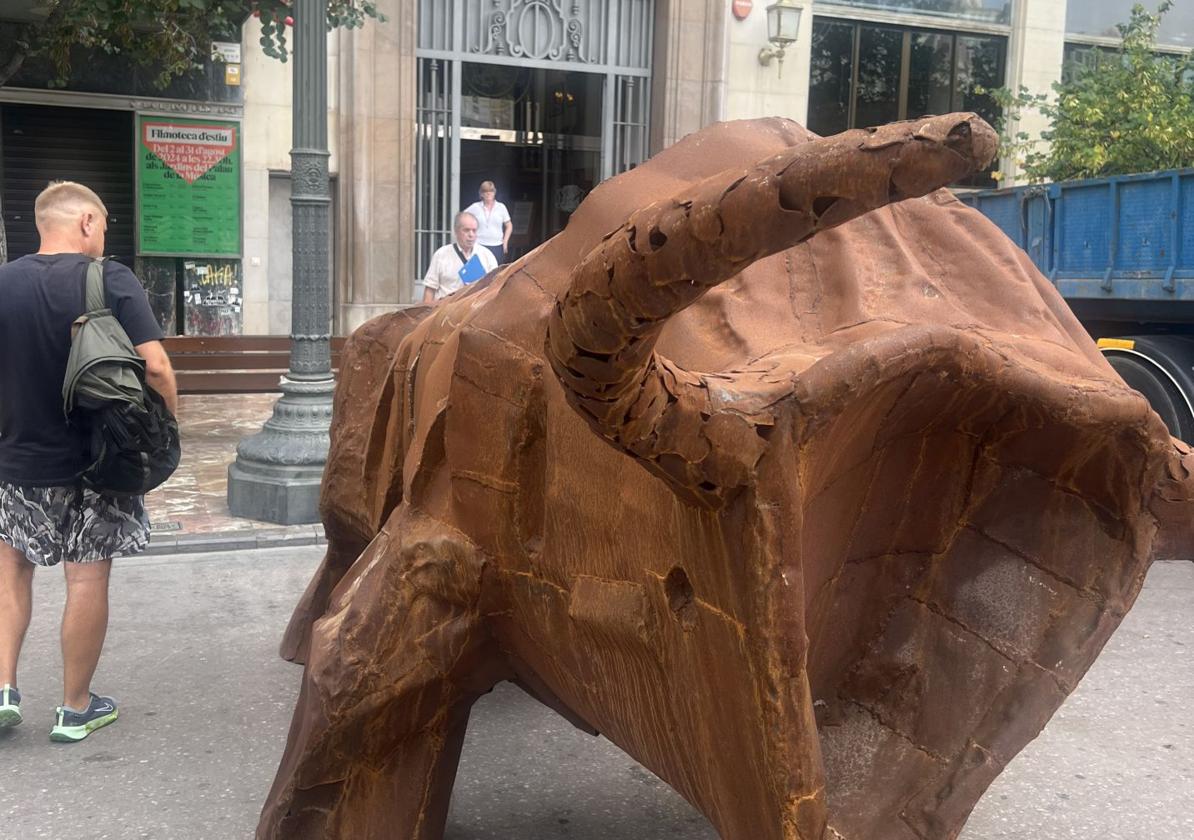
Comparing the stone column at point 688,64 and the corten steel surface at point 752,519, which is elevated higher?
the stone column at point 688,64

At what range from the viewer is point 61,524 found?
169 inches

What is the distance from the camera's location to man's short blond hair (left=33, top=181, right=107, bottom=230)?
438 centimetres

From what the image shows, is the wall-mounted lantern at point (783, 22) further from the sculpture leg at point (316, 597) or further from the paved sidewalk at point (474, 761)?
the sculpture leg at point (316, 597)

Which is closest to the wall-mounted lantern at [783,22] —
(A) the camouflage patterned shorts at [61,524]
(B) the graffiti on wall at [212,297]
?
(B) the graffiti on wall at [212,297]

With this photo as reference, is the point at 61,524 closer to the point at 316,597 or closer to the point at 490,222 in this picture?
the point at 316,597

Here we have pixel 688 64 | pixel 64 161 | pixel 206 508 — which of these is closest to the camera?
pixel 206 508

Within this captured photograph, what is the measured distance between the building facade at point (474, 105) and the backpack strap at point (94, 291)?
9600mm

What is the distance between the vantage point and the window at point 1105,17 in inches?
648

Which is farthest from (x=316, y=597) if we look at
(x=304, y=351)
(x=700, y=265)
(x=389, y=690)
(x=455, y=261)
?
(x=455, y=261)

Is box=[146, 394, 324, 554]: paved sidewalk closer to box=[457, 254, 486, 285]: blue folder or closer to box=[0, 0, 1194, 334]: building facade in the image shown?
box=[457, 254, 486, 285]: blue folder

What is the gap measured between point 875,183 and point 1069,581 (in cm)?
128

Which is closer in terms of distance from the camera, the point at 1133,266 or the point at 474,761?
the point at 474,761

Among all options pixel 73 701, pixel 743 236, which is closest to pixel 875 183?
pixel 743 236

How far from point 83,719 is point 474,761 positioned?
1.40 meters
